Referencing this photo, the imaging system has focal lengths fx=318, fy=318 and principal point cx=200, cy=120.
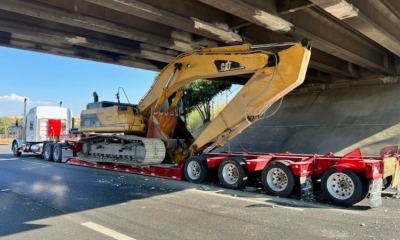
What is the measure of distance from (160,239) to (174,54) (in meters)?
9.93

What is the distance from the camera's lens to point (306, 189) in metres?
7.34

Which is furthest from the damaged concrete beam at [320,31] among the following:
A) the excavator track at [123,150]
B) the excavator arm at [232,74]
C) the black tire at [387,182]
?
the excavator track at [123,150]

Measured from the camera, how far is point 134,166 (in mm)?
11164

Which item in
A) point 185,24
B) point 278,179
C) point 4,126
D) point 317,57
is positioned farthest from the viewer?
point 4,126

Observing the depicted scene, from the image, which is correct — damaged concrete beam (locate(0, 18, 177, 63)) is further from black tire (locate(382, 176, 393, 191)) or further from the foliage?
the foliage

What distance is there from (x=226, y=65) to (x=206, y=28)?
1250mm

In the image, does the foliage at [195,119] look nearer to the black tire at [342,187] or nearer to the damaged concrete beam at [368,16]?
the damaged concrete beam at [368,16]

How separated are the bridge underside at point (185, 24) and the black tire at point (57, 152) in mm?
5237

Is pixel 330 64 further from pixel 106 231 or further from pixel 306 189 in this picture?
pixel 106 231

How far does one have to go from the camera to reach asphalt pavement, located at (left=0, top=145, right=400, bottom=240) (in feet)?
16.1

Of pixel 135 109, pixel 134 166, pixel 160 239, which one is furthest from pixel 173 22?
pixel 160 239

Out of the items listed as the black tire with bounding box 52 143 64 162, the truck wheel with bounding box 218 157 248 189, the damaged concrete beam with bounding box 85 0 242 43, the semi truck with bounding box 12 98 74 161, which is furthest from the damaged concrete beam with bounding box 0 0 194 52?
the semi truck with bounding box 12 98 74 161

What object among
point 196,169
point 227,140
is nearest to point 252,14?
point 227,140

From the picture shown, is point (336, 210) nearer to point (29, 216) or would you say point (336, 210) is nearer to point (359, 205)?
point (359, 205)
